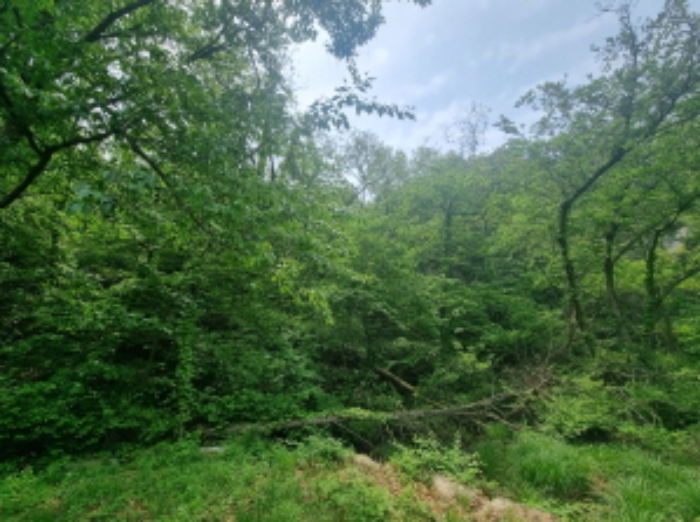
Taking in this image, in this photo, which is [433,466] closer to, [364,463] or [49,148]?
[364,463]

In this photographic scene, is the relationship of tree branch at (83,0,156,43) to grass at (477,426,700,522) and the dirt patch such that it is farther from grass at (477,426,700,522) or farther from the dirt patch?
grass at (477,426,700,522)

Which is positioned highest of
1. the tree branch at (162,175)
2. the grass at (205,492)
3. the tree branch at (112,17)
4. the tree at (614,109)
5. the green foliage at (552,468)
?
the tree at (614,109)

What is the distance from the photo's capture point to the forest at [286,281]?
2992 millimetres

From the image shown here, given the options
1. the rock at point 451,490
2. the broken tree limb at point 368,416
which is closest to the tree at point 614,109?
the broken tree limb at point 368,416

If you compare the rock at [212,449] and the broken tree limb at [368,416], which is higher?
the broken tree limb at [368,416]

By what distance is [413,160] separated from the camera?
771 inches

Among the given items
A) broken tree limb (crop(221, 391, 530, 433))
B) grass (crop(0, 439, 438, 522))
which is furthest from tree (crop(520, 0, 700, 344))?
grass (crop(0, 439, 438, 522))

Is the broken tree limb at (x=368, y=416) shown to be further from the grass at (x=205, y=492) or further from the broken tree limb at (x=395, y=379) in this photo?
the broken tree limb at (x=395, y=379)

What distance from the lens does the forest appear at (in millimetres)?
2992

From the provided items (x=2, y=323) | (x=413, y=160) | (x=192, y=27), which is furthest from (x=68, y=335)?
(x=413, y=160)

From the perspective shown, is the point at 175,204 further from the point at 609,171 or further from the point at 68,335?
the point at 609,171

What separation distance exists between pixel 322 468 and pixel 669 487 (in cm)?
381

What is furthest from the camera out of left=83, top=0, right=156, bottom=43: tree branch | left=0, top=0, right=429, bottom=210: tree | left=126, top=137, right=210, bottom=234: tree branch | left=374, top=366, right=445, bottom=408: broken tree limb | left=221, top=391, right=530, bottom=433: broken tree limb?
left=374, top=366, right=445, bottom=408: broken tree limb

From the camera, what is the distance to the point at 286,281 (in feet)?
12.9
